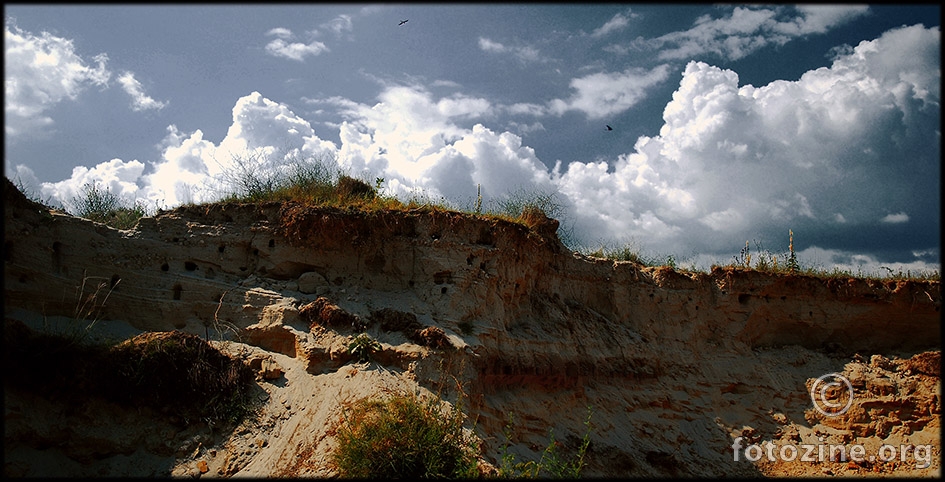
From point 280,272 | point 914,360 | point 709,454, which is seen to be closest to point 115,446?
point 280,272

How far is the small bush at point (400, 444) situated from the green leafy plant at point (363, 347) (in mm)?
1388

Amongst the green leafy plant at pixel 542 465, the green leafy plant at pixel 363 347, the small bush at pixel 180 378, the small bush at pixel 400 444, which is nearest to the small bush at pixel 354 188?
the green leafy plant at pixel 363 347

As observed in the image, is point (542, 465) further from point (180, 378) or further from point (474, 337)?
point (180, 378)

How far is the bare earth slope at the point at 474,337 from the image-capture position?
1031cm

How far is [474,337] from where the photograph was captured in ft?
41.9

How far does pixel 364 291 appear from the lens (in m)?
13.2

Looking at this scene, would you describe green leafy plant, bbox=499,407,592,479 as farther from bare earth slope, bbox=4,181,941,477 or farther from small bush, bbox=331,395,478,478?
small bush, bbox=331,395,478,478

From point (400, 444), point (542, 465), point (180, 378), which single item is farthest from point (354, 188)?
Result: point (542, 465)

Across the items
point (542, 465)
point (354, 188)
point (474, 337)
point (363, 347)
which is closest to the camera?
point (542, 465)

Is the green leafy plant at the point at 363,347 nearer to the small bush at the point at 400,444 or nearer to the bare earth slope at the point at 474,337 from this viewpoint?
the bare earth slope at the point at 474,337

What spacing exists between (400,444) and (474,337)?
367 cm

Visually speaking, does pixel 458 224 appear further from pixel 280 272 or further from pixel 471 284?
pixel 280 272

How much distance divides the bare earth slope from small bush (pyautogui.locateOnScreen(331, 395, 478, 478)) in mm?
560

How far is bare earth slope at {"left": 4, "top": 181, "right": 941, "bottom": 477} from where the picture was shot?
10312mm
